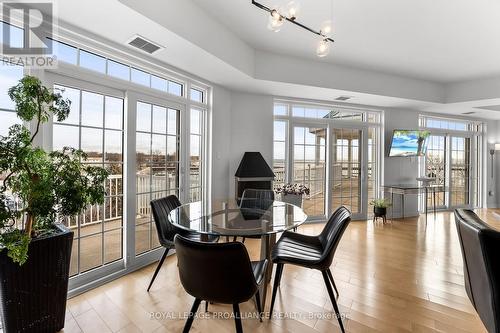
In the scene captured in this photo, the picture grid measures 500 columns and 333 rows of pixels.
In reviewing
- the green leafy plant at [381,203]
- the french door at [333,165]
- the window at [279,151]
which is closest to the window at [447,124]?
the french door at [333,165]

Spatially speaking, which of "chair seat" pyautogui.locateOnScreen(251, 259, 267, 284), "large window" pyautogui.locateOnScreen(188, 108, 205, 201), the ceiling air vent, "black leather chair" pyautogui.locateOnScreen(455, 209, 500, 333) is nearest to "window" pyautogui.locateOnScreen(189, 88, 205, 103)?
"large window" pyautogui.locateOnScreen(188, 108, 205, 201)

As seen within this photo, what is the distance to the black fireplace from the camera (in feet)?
13.4

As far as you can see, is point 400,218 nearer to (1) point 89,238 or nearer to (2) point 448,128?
(2) point 448,128

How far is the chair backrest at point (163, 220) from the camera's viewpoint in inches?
97.9

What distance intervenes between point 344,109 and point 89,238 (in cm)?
499

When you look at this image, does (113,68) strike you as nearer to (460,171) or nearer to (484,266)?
(484,266)

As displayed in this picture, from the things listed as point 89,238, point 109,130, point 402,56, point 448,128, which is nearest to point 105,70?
point 109,130

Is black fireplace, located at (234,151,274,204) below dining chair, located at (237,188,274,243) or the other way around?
the other way around

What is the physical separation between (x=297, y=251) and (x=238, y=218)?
63cm

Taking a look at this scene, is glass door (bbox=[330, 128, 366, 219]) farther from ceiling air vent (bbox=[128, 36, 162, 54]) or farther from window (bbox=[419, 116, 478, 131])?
ceiling air vent (bbox=[128, 36, 162, 54])

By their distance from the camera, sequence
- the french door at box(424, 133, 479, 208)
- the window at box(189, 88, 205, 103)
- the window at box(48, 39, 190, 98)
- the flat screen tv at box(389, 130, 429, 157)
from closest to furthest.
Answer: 1. the window at box(48, 39, 190, 98)
2. the window at box(189, 88, 205, 103)
3. the flat screen tv at box(389, 130, 429, 157)
4. the french door at box(424, 133, 479, 208)

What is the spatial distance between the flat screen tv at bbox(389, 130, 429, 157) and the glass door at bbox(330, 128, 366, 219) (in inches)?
→ 27.8

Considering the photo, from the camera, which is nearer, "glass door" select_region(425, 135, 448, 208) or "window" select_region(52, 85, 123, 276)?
"window" select_region(52, 85, 123, 276)

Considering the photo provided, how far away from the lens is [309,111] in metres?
5.20
